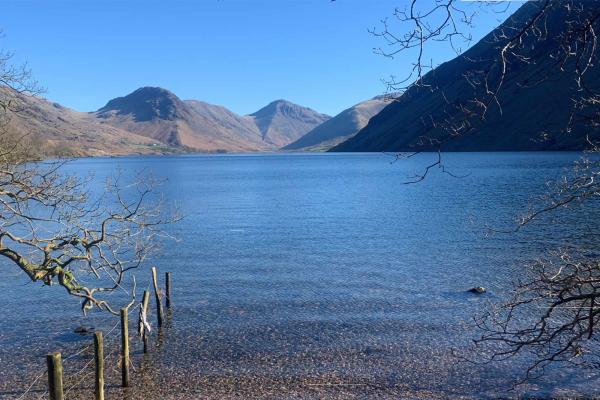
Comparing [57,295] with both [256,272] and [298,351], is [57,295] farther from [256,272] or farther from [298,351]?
[298,351]

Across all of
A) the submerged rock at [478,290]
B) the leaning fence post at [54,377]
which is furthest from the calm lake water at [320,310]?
the leaning fence post at [54,377]

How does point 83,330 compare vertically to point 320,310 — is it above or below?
above

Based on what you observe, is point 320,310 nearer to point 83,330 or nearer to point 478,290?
point 478,290

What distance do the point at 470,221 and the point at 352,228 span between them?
12111 mm

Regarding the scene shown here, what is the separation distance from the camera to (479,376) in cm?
1836

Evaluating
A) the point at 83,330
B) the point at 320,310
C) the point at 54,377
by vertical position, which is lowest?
the point at 320,310

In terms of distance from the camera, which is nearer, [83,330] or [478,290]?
[83,330]

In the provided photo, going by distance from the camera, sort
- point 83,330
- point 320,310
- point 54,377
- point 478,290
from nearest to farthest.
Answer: point 54,377 → point 83,330 → point 320,310 → point 478,290

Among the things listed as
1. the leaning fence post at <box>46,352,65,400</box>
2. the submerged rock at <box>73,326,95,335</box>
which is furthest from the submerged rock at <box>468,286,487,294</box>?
the leaning fence post at <box>46,352,65,400</box>

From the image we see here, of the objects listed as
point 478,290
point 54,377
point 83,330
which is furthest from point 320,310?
point 54,377

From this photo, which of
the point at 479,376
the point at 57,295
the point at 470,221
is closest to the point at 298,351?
the point at 479,376

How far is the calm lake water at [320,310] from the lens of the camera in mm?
18078

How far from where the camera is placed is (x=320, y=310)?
2644 centimetres

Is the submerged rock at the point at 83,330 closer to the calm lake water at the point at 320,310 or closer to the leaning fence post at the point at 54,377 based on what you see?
the calm lake water at the point at 320,310
